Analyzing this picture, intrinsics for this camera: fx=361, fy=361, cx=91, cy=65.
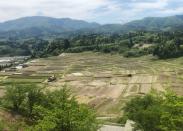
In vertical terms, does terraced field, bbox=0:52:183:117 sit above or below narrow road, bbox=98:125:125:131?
below

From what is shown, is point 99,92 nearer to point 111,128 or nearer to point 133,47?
point 111,128

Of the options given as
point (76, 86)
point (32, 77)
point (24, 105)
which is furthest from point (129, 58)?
point (24, 105)

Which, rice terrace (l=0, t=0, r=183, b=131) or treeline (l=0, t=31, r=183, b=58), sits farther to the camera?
treeline (l=0, t=31, r=183, b=58)

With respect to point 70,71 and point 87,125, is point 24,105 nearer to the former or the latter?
point 87,125

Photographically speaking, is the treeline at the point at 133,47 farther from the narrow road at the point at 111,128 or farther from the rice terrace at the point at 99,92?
the narrow road at the point at 111,128

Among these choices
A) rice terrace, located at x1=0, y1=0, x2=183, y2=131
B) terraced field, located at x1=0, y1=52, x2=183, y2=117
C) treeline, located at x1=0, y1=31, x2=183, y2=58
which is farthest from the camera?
treeline, located at x1=0, y1=31, x2=183, y2=58

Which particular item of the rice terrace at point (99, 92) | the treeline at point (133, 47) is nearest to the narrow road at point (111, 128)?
the rice terrace at point (99, 92)

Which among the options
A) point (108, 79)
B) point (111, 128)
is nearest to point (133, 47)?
point (108, 79)

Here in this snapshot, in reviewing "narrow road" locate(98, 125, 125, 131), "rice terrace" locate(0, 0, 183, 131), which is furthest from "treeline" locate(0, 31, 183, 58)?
"narrow road" locate(98, 125, 125, 131)

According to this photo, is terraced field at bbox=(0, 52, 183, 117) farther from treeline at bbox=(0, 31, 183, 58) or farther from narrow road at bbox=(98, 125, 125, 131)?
narrow road at bbox=(98, 125, 125, 131)
